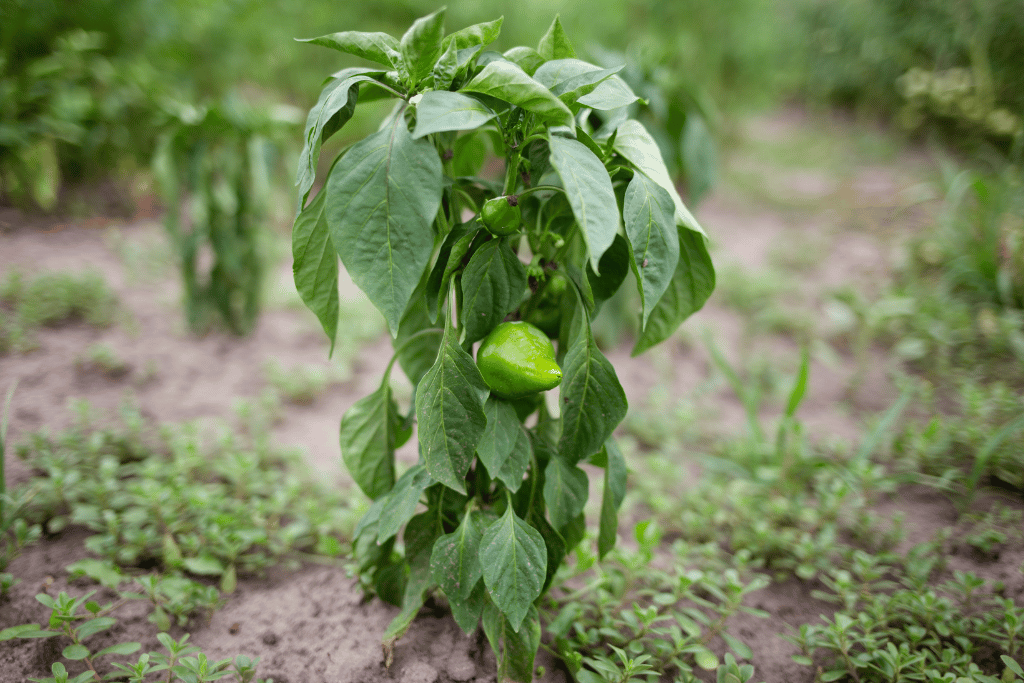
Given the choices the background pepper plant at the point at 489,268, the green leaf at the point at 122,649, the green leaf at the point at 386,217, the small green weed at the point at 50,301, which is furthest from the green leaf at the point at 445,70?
the small green weed at the point at 50,301

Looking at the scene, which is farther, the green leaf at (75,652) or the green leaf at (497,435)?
the green leaf at (75,652)

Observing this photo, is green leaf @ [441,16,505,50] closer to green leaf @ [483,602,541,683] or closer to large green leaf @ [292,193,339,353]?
large green leaf @ [292,193,339,353]

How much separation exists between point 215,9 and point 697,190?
3449 millimetres

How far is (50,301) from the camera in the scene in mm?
2330

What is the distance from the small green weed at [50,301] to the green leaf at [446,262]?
2.13 m

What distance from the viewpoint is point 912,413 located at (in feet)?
6.86

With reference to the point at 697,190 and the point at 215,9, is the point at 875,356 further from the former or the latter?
the point at 215,9

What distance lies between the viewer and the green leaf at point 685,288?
92cm

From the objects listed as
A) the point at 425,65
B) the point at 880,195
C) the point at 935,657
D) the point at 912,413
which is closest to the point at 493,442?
the point at 425,65

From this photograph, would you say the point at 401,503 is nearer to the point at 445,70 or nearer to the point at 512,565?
the point at 512,565

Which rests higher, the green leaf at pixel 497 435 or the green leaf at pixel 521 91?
the green leaf at pixel 521 91

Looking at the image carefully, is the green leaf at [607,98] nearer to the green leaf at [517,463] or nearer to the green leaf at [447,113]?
the green leaf at [447,113]

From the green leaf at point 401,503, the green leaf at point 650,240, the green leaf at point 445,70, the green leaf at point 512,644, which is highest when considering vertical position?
the green leaf at point 445,70

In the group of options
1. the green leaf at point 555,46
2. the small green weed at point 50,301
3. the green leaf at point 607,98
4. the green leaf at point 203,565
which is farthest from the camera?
the small green weed at point 50,301
